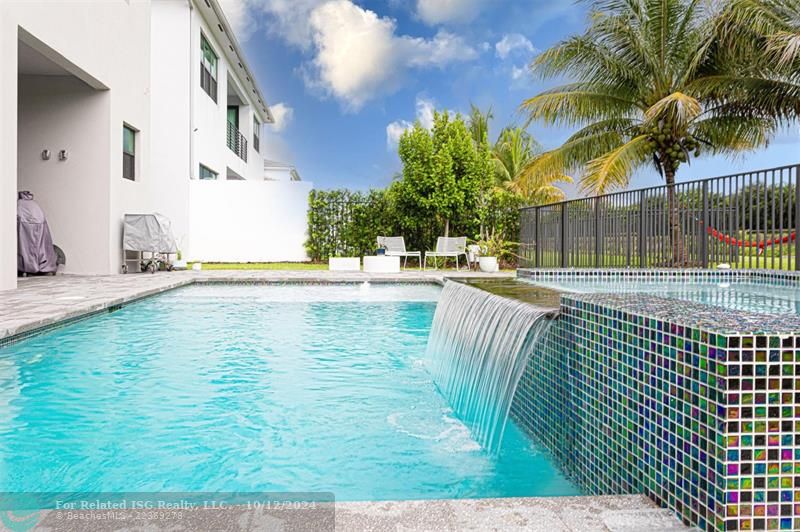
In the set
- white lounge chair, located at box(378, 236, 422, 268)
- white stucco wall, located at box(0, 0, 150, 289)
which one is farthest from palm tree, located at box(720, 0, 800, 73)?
white stucco wall, located at box(0, 0, 150, 289)

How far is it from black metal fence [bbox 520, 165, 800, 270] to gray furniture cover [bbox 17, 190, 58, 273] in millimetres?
9241

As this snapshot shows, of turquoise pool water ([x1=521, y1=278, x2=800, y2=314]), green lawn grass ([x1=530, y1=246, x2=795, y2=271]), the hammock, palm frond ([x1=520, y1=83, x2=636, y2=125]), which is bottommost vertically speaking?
turquoise pool water ([x1=521, y1=278, x2=800, y2=314])

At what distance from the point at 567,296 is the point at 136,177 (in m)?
12.9

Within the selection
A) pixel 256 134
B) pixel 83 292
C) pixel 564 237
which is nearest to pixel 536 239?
pixel 564 237

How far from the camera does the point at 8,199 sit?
8.60 m

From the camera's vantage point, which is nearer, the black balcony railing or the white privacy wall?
the white privacy wall

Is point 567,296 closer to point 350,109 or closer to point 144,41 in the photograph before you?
point 144,41

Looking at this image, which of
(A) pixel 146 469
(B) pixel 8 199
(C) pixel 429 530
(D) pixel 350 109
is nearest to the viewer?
(C) pixel 429 530

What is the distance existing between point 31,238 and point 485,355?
33.7 ft

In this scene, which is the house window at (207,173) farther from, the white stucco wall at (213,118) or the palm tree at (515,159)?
the palm tree at (515,159)

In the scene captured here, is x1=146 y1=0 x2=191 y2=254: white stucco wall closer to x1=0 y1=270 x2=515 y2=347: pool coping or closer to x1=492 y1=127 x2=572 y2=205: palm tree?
x1=0 y1=270 x2=515 y2=347: pool coping

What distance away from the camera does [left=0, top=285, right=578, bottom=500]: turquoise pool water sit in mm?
2850

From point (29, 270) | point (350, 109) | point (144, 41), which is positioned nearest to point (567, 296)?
point (29, 270)

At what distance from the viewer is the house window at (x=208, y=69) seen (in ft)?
60.4
